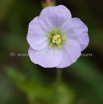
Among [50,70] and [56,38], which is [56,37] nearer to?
[56,38]

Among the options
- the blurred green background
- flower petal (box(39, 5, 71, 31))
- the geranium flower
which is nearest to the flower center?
the geranium flower

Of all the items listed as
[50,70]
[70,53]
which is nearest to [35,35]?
[70,53]

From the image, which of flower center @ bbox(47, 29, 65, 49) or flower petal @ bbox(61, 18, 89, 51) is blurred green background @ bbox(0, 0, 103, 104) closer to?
flower center @ bbox(47, 29, 65, 49)

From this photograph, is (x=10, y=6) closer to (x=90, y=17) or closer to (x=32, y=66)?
(x=32, y=66)

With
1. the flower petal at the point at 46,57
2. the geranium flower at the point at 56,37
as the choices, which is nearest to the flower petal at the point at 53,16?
the geranium flower at the point at 56,37

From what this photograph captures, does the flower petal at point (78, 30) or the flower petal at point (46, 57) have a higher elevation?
the flower petal at point (78, 30)

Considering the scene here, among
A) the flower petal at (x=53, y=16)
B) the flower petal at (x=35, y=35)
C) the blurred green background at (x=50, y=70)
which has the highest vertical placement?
the flower petal at (x=53, y=16)

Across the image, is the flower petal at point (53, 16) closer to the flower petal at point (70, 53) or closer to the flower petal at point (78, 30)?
the flower petal at point (78, 30)
